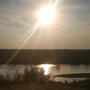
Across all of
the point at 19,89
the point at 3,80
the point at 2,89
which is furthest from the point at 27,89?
the point at 3,80

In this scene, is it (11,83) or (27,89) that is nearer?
(27,89)

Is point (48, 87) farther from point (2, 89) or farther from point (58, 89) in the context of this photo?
point (2, 89)

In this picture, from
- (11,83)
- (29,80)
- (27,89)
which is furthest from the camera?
(29,80)

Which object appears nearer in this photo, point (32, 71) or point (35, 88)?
point (35, 88)

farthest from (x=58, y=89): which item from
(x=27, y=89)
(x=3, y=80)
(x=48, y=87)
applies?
(x=3, y=80)

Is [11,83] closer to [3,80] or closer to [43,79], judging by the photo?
[3,80]

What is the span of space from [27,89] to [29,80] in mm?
3236

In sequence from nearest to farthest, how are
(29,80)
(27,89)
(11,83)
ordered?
1. (27,89)
2. (11,83)
3. (29,80)

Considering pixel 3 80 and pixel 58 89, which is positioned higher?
pixel 3 80

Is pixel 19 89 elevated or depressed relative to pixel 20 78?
depressed

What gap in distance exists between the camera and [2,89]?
469 inches

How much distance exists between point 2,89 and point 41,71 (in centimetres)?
426

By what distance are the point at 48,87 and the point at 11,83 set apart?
7.62 ft

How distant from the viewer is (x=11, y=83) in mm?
13711
